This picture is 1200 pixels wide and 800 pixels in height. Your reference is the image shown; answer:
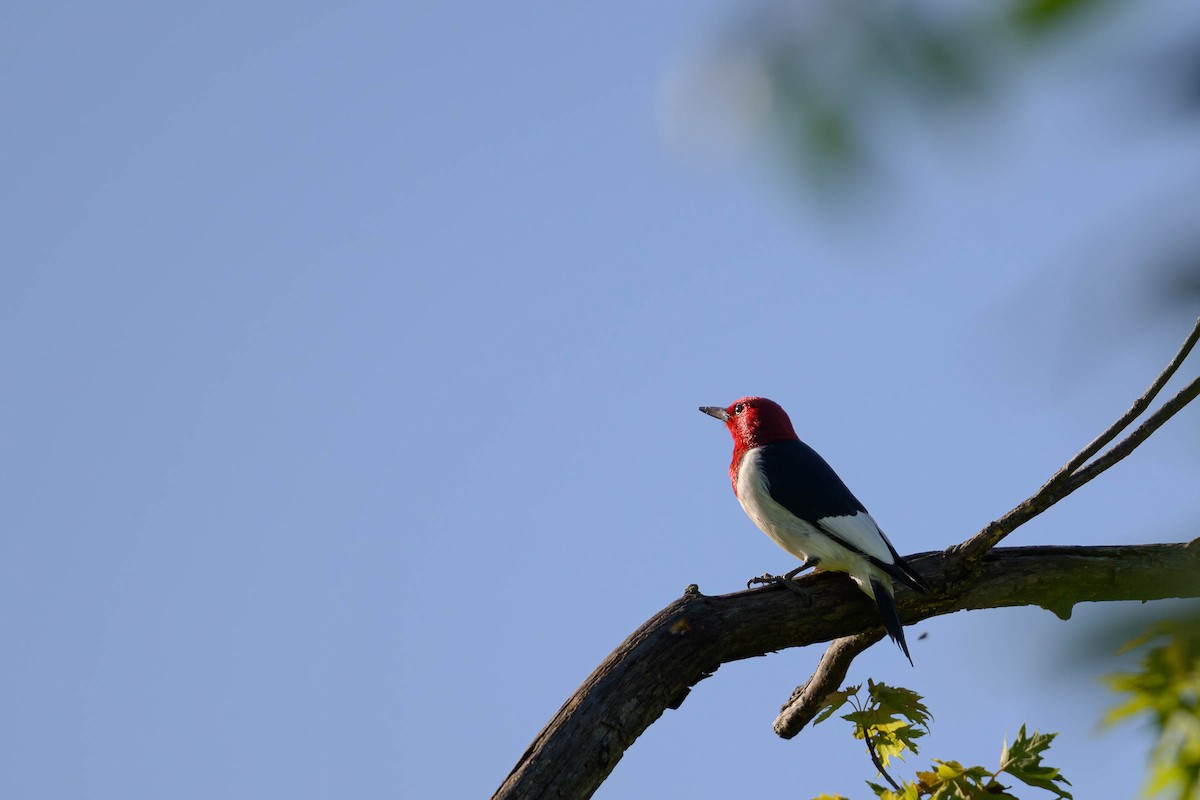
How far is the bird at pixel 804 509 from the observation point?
459cm

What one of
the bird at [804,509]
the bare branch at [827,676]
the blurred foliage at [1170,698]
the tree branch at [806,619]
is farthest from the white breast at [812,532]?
the blurred foliage at [1170,698]

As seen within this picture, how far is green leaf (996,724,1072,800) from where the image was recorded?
3305 mm

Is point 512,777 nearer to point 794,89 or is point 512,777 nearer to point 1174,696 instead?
point 1174,696

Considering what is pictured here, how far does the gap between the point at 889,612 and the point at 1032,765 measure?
1.25 m

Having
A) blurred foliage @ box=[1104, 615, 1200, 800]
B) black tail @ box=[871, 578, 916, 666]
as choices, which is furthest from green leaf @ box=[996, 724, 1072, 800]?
blurred foliage @ box=[1104, 615, 1200, 800]

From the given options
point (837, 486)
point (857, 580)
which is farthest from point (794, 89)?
point (837, 486)

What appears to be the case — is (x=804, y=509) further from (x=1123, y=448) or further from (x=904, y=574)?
(x=1123, y=448)

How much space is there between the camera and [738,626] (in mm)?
4137

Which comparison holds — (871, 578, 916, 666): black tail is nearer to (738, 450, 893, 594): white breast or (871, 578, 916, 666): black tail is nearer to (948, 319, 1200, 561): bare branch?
(738, 450, 893, 594): white breast

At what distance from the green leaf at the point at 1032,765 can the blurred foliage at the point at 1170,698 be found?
2.34m

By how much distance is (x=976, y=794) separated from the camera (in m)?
3.28

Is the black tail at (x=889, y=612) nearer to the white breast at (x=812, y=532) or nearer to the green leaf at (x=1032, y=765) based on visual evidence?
the white breast at (x=812, y=532)

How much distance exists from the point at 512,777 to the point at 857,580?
187cm

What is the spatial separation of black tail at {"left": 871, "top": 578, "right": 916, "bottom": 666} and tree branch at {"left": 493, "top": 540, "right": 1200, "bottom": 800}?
0.12m
